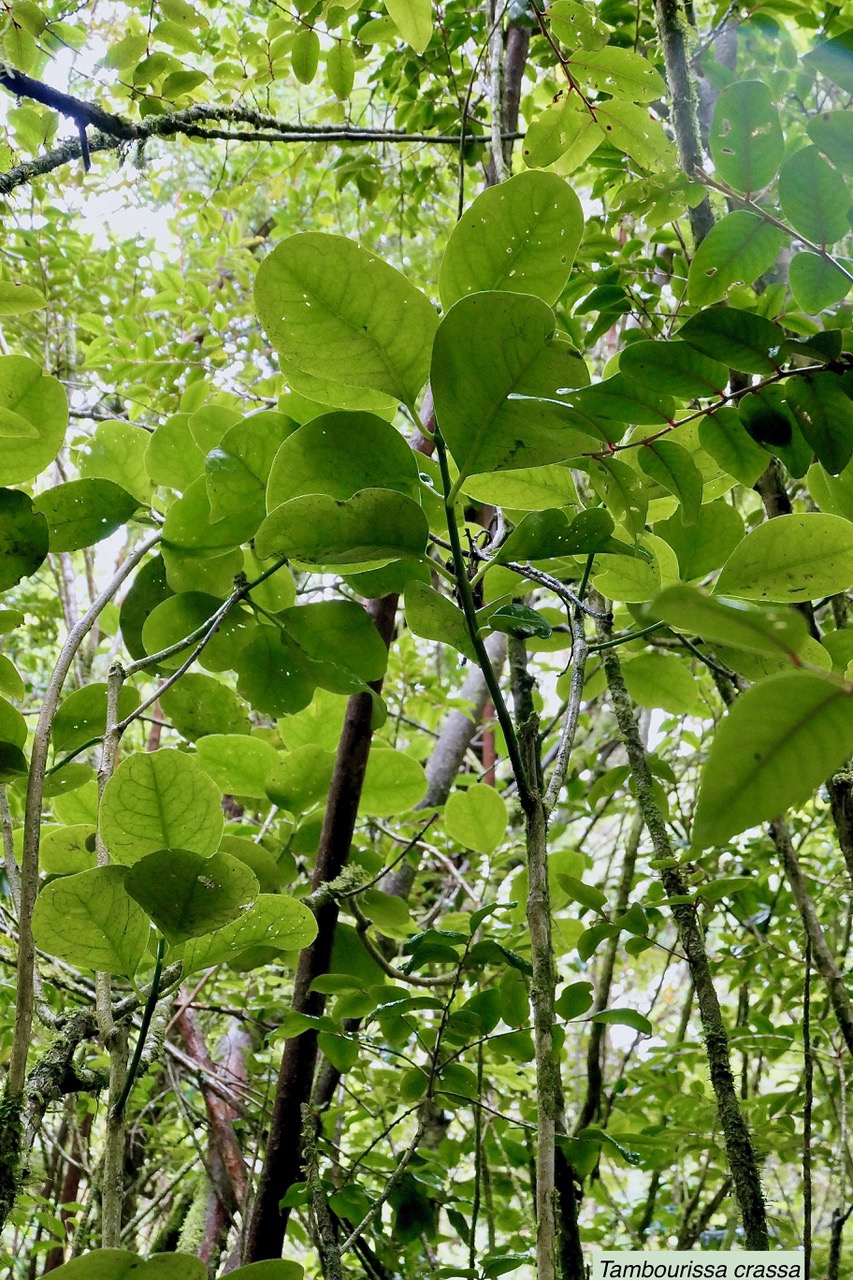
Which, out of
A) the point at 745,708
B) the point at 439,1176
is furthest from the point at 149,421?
the point at 745,708

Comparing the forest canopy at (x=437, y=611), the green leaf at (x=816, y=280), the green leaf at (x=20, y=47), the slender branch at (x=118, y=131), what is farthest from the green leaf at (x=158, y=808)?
the green leaf at (x=20, y=47)

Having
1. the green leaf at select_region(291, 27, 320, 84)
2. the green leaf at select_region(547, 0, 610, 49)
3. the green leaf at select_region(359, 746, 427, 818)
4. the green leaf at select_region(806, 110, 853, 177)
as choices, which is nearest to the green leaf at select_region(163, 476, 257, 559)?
the green leaf at select_region(359, 746, 427, 818)

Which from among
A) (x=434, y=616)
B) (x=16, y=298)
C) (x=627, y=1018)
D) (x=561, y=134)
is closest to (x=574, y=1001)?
(x=627, y=1018)

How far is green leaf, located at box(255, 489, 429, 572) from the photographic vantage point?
0.33 meters

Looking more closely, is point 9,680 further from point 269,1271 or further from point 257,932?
point 269,1271

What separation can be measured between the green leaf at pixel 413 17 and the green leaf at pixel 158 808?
543 mm

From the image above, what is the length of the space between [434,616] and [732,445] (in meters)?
0.16

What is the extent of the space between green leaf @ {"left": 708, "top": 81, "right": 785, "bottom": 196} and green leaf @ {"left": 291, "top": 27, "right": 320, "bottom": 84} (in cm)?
68

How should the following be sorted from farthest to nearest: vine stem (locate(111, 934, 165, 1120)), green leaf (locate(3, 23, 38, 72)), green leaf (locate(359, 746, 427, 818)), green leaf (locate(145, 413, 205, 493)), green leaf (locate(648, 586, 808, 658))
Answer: green leaf (locate(3, 23, 38, 72)) → green leaf (locate(359, 746, 427, 818)) → green leaf (locate(145, 413, 205, 493)) → vine stem (locate(111, 934, 165, 1120)) → green leaf (locate(648, 586, 808, 658))

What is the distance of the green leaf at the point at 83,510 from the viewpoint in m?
0.48

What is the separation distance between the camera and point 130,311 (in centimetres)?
172

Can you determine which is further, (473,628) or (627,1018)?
(627,1018)

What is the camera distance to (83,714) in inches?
19.9

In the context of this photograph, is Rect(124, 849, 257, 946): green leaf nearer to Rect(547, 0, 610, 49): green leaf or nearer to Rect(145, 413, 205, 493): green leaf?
Rect(145, 413, 205, 493): green leaf
